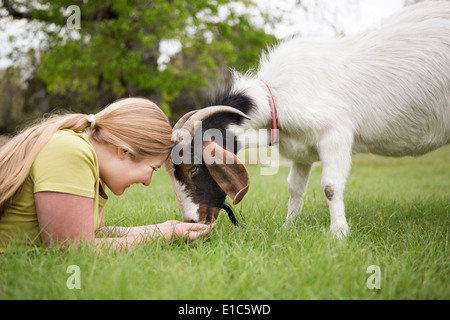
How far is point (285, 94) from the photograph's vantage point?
3297mm

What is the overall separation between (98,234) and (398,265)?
1915mm

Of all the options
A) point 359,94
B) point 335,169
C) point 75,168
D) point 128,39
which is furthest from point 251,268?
point 128,39

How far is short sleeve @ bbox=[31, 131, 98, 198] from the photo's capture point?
202 cm

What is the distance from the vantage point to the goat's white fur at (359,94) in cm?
317

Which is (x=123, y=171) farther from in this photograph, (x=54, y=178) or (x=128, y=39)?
(x=128, y=39)

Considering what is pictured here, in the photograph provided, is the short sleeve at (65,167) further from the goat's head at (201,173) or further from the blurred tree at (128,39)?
the blurred tree at (128,39)

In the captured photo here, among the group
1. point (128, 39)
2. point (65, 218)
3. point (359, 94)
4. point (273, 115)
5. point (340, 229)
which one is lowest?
point (340, 229)

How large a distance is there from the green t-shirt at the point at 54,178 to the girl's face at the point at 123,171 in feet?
0.49

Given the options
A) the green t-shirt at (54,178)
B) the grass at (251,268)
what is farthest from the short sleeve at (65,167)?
the grass at (251,268)

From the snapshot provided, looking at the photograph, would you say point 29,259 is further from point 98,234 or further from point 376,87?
point 376,87

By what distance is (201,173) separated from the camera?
305 centimetres

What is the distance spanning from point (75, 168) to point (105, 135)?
319mm
